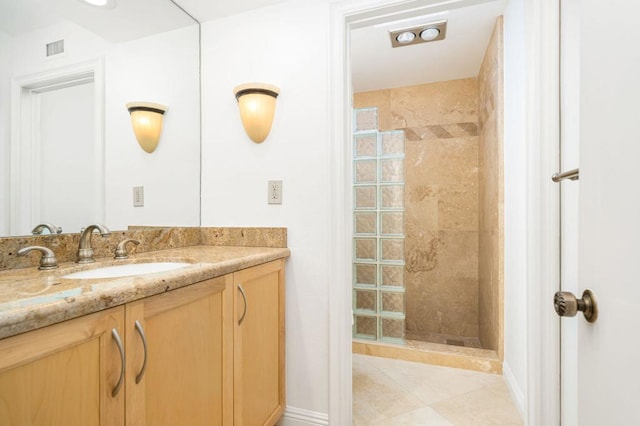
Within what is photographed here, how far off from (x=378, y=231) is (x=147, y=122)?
1751 mm

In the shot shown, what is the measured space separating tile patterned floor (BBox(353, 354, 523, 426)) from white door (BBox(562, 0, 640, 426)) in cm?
122

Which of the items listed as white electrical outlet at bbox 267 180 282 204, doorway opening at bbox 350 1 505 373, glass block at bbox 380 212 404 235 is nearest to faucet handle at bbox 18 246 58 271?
white electrical outlet at bbox 267 180 282 204

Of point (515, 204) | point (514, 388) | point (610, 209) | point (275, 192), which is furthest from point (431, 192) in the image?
point (610, 209)

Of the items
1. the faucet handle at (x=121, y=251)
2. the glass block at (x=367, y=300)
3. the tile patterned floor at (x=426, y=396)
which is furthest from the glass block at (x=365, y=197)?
the faucet handle at (x=121, y=251)

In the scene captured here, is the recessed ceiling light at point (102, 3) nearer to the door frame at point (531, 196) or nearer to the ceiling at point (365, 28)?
the ceiling at point (365, 28)

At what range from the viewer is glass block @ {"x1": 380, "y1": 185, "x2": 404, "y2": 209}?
95.3 inches

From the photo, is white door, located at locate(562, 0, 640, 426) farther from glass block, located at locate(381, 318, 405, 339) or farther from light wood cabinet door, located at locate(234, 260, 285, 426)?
glass block, located at locate(381, 318, 405, 339)

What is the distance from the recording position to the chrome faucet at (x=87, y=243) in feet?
3.64

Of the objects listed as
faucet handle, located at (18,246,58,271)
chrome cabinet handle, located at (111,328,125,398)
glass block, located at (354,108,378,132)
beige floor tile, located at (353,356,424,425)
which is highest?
glass block, located at (354,108,378,132)

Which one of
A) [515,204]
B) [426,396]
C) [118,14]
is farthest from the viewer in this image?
[426,396]

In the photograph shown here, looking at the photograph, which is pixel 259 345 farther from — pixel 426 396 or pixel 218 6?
pixel 218 6

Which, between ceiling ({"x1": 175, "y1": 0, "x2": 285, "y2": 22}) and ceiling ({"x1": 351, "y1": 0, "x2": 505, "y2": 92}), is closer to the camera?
ceiling ({"x1": 175, "y1": 0, "x2": 285, "y2": 22})

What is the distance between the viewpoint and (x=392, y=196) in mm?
2432

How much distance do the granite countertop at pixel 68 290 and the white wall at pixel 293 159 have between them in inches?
18.1
